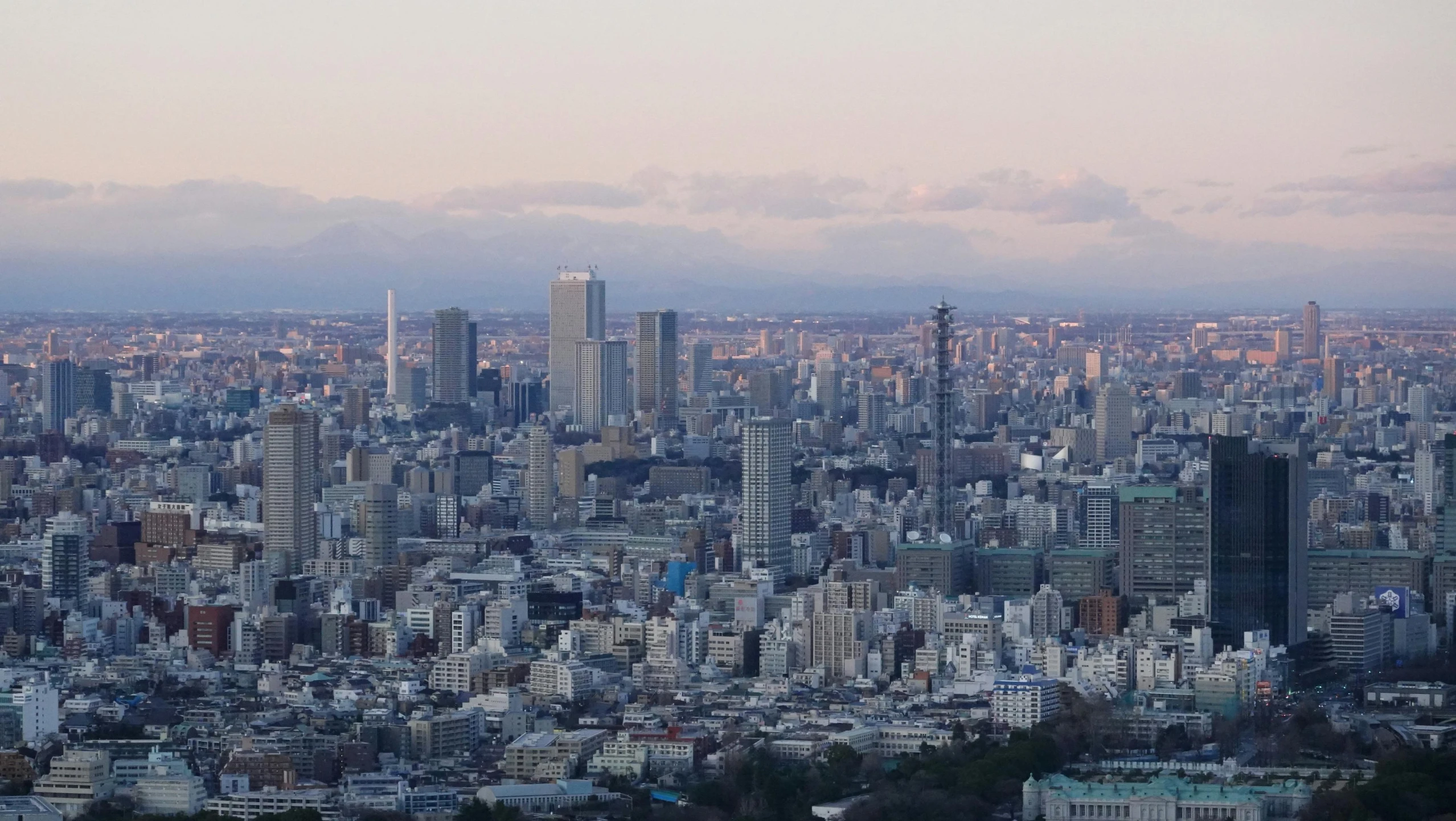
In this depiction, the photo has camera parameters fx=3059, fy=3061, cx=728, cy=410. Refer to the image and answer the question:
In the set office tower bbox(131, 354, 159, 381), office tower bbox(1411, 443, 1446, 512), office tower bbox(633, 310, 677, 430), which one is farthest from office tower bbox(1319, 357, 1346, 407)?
office tower bbox(131, 354, 159, 381)

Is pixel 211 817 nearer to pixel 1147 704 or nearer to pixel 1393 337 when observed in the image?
pixel 1147 704

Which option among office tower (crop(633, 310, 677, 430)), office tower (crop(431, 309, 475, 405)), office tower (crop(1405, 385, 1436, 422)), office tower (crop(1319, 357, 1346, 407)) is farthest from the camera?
office tower (crop(431, 309, 475, 405))

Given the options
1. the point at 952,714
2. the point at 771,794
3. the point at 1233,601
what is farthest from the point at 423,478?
the point at 771,794

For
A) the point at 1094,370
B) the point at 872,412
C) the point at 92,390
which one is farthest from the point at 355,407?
the point at 1094,370

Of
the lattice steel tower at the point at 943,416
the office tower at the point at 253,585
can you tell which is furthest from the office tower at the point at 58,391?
the office tower at the point at 253,585

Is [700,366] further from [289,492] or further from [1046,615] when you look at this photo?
[1046,615]

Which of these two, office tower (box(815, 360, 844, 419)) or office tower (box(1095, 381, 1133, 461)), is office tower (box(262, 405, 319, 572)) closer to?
office tower (box(1095, 381, 1133, 461))

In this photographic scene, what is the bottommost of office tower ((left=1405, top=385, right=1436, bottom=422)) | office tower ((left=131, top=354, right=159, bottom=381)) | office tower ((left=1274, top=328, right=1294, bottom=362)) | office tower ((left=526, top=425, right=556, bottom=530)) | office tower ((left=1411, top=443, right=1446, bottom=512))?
office tower ((left=526, top=425, right=556, bottom=530))
